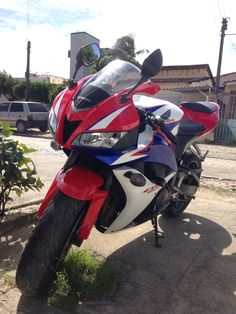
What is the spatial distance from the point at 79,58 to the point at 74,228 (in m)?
1.48

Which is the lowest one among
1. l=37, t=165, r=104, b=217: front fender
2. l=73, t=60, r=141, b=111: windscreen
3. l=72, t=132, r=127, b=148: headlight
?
l=37, t=165, r=104, b=217: front fender

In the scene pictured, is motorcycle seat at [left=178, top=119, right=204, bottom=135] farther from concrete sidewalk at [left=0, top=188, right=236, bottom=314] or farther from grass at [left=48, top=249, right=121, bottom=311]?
grass at [left=48, top=249, right=121, bottom=311]

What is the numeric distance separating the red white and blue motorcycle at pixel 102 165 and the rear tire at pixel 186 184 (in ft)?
4.23

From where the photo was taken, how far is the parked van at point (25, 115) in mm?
18547

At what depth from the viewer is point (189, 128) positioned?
4.12 meters

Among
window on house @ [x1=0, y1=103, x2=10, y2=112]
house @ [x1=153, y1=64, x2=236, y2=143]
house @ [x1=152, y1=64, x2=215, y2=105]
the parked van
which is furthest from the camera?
house @ [x1=152, y1=64, x2=215, y2=105]

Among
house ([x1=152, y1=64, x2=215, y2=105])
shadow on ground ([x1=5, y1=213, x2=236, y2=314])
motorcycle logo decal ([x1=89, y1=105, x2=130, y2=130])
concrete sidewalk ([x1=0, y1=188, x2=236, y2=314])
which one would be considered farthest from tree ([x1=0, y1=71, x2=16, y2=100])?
motorcycle logo decal ([x1=89, y1=105, x2=130, y2=130])

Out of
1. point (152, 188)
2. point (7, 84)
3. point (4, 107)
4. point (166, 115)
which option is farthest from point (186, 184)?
point (7, 84)

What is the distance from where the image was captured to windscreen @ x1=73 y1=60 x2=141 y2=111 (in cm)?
258

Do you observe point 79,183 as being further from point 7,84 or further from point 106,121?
point 7,84

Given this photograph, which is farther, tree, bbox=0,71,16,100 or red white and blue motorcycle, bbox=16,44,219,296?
A: tree, bbox=0,71,16,100

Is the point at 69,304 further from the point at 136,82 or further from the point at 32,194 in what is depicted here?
the point at 32,194

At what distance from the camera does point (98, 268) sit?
10.1 ft

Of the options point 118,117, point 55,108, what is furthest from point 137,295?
point 55,108
